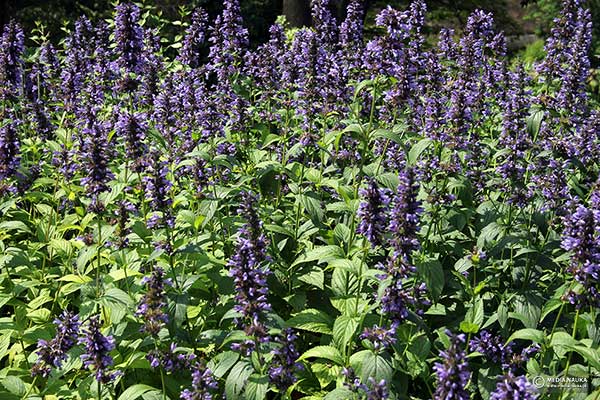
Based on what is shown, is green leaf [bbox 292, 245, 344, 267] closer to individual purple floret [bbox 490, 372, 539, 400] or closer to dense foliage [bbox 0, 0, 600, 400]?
dense foliage [bbox 0, 0, 600, 400]

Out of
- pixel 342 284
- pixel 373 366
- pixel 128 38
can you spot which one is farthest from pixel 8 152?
pixel 373 366

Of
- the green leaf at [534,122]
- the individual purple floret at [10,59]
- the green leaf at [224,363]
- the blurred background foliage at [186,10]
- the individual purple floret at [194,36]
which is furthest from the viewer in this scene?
the blurred background foliage at [186,10]

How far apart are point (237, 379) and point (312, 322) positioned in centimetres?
101

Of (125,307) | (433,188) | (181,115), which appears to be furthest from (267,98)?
(125,307)

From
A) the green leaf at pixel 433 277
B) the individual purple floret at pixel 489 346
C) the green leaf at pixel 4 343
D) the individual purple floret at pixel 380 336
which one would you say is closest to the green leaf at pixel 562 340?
the individual purple floret at pixel 489 346

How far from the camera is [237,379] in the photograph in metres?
4.48

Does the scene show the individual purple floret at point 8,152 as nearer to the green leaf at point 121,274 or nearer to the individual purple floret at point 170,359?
the green leaf at point 121,274

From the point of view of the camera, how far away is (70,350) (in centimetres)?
493

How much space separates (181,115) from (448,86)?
306cm

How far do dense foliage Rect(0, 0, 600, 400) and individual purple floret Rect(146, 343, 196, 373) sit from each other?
2 cm

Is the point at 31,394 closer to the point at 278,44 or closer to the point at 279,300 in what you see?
the point at 279,300

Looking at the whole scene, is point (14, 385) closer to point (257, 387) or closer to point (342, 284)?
point (257, 387)

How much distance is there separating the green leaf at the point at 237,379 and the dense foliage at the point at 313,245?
1 cm

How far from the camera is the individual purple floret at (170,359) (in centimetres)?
475
